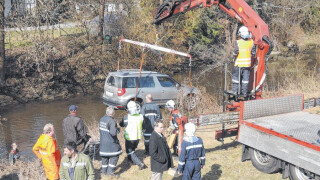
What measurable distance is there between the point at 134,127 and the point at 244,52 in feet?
10.1

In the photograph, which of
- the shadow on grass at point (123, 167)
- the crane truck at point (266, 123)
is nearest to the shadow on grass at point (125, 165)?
the shadow on grass at point (123, 167)

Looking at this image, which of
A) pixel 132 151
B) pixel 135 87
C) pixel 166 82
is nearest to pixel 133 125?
pixel 132 151

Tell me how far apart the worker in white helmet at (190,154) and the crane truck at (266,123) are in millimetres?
1424

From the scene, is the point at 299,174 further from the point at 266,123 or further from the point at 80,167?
the point at 80,167

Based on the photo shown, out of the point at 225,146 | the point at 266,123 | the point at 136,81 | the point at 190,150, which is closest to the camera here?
the point at 190,150

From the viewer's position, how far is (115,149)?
7.89 metres

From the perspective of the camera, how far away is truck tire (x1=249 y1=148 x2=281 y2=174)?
744cm

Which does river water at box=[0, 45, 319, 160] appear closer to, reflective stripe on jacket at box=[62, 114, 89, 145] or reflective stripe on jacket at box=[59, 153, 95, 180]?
reflective stripe on jacket at box=[62, 114, 89, 145]

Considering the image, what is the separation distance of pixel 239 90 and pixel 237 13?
6.49 ft

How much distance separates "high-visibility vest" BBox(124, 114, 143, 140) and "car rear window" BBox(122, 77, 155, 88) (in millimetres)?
6536

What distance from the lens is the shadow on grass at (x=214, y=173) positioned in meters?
8.04

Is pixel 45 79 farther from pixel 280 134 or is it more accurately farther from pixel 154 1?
pixel 280 134

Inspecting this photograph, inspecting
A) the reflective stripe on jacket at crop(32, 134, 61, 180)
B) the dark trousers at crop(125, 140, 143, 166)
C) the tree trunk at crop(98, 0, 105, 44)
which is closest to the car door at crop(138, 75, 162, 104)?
the dark trousers at crop(125, 140, 143, 166)

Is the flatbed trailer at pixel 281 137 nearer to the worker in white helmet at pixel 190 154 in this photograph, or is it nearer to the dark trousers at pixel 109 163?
the worker in white helmet at pixel 190 154
